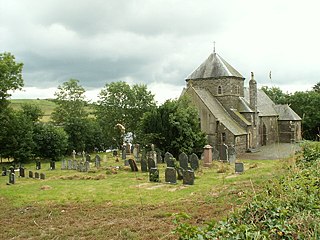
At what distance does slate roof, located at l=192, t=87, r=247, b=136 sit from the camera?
113ft

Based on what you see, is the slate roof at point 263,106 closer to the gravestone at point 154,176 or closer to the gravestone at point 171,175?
the gravestone at point 154,176

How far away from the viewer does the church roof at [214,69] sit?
38531 millimetres

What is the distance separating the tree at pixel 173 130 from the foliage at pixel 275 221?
20854 mm

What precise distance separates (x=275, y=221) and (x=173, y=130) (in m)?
22.9

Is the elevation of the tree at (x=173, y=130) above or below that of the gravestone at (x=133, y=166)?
above

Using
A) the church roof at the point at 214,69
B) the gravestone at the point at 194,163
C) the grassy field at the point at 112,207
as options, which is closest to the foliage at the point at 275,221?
the grassy field at the point at 112,207

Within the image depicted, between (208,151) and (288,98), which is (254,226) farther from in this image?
(288,98)

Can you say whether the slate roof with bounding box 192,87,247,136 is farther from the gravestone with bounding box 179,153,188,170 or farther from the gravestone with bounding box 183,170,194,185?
the gravestone with bounding box 183,170,194,185

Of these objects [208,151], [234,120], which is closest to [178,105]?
[208,151]

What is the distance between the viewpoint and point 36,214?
10359 millimetres

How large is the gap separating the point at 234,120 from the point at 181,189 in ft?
81.7

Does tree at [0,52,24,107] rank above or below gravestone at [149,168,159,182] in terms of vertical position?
above

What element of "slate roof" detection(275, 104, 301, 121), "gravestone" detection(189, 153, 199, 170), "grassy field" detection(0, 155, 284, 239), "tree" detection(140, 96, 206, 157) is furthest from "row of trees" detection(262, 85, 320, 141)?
"grassy field" detection(0, 155, 284, 239)

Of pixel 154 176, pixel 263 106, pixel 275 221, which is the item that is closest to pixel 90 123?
pixel 263 106
